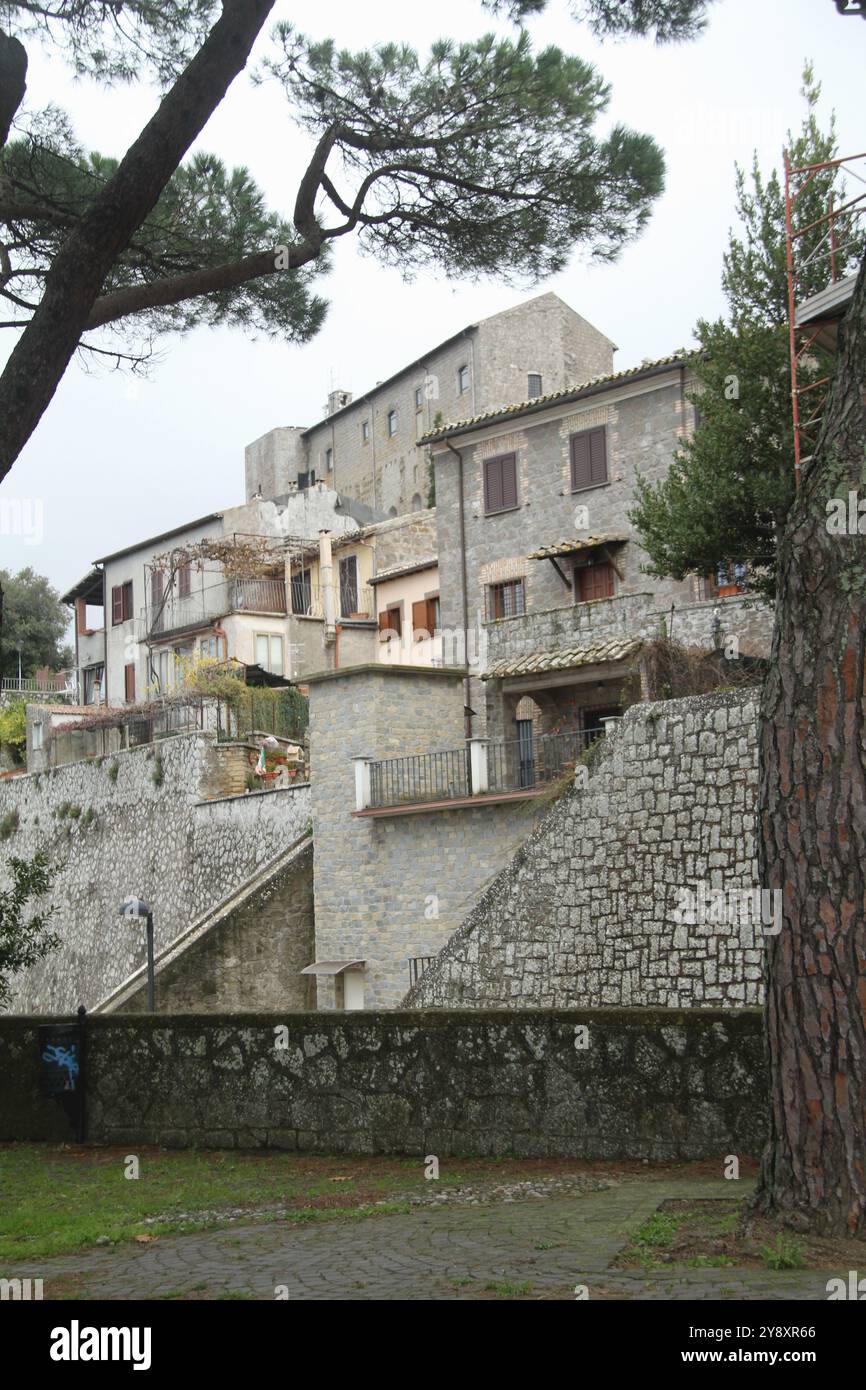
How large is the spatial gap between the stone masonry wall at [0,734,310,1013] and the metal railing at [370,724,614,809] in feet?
12.8

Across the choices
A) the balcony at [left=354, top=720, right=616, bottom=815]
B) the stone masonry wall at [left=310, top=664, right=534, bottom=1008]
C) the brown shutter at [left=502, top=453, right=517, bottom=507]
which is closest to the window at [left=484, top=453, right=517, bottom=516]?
the brown shutter at [left=502, top=453, right=517, bottom=507]

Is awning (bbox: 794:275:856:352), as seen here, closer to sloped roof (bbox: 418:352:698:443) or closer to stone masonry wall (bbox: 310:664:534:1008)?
sloped roof (bbox: 418:352:698:443)

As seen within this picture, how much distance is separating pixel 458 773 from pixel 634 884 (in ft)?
18.8

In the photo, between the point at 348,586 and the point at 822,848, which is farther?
the point at 348,586

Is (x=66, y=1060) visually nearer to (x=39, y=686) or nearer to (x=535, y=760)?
(x=535, y=760)

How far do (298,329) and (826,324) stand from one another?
905 centimetres

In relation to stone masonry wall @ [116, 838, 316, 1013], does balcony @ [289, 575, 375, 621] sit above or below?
above

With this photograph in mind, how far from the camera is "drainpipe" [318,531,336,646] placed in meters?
43.6

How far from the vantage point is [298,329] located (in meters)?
13.6

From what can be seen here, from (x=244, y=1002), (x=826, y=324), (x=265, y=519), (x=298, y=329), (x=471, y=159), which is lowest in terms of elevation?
(x=244, y=1002)

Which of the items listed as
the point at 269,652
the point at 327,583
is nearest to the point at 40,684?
the point at 269,652

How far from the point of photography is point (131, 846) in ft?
112
